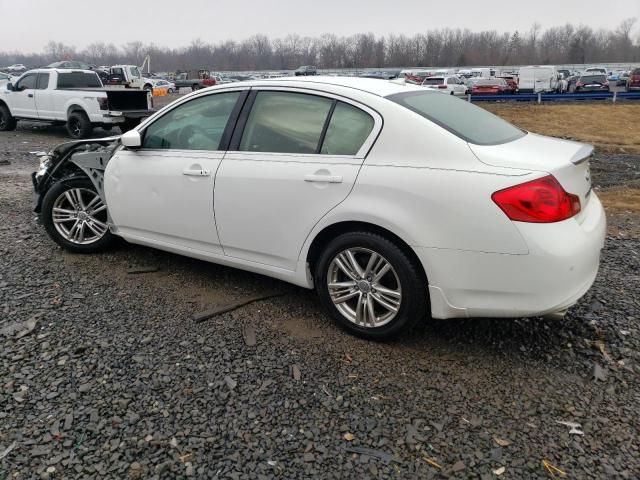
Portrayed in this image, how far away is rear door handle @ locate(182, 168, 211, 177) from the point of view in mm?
3786

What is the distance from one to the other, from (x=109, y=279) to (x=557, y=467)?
358cm

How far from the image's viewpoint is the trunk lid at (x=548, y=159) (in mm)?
2891

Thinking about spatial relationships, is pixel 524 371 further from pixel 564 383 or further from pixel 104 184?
pixel 104 184

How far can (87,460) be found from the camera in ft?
7.88

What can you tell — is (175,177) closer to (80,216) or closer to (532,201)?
(80,216)

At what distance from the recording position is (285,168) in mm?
3445

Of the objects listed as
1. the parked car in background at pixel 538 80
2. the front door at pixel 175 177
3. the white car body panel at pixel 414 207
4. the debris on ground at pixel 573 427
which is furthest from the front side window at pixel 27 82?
the parked car in background at pixel 538 80

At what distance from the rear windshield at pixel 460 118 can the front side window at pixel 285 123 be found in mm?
513

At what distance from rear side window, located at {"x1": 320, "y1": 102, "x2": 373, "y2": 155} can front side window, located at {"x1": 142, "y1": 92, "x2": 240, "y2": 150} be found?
35.6 inches

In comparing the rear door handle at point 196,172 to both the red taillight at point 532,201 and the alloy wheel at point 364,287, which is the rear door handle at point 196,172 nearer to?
the alloy wheel at point 364,287

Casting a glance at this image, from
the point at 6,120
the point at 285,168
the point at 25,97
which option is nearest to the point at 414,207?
the point at 285,168

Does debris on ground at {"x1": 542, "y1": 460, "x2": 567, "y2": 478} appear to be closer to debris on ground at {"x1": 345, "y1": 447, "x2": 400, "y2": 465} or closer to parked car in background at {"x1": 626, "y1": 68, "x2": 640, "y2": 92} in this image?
debris on ground at {"x1": 345, "y1": 447, "x2": 400, "y2": 465}

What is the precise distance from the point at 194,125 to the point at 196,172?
0.47 m

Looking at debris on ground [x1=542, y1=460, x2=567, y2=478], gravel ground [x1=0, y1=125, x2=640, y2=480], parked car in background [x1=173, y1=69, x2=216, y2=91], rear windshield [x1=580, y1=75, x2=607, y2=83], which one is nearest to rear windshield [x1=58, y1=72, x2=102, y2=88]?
gravel ground [x1=0, y1=125, x2=640, y2=480]
